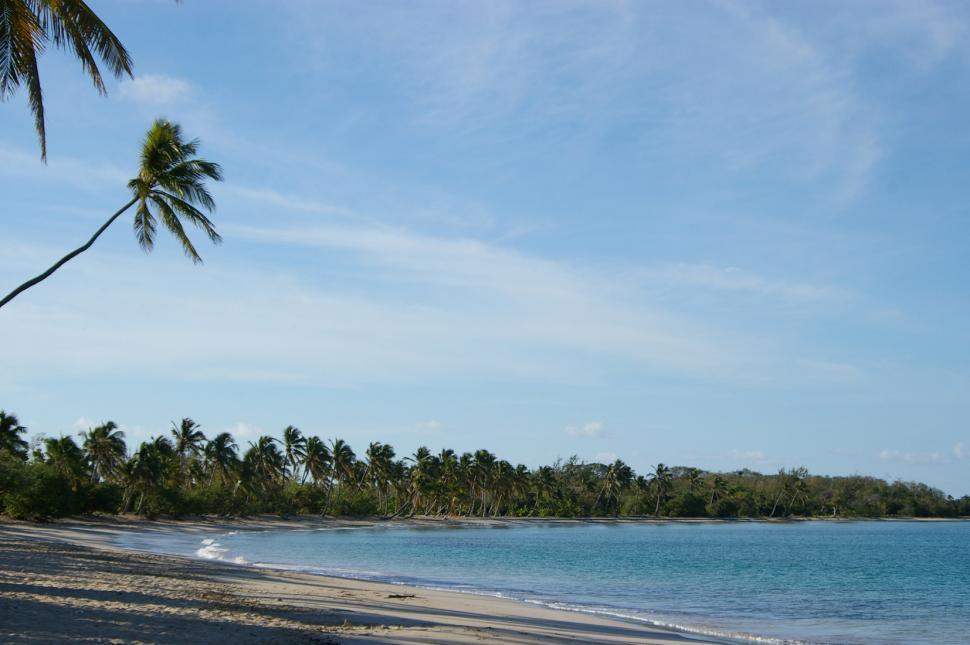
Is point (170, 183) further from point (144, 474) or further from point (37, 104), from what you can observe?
point (144, 474)

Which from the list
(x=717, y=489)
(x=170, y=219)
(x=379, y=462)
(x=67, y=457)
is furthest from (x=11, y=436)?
(x=717, y=489)

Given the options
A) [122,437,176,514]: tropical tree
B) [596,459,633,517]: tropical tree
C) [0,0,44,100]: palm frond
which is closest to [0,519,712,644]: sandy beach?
[0,0,44,100]: palm frond

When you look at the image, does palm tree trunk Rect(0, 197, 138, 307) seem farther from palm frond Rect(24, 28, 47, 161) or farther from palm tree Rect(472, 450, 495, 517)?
palm tree Rect(472, 450, 495, 517)

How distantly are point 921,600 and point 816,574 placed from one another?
10.5 metres

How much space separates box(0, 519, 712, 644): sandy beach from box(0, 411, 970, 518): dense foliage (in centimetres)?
2598

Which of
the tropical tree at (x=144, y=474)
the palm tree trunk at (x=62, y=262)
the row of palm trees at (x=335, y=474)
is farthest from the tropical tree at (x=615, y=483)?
the palm tree trunk at (x=62, y=262)

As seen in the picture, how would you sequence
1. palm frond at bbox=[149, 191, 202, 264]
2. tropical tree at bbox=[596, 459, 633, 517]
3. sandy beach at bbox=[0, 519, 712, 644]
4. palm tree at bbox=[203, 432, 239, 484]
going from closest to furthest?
sandy beach at bbox=[0, 519, 712, 644] < palm frond at bbox=[149, 191, 202, 264] < palm tree at bbox=[203, 432, 239, 484] < tropical tree at bbox=[596, 459, 633, 517]

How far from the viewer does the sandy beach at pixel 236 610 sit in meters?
11.6

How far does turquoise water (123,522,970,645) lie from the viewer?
2270 cm

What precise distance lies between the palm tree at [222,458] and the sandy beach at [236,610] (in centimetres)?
5633

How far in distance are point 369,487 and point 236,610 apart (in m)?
98.0

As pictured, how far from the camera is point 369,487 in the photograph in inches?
4345

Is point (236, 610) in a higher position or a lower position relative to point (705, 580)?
higher

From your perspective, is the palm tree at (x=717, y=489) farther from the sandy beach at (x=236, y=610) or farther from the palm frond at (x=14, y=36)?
the palm frond at (x=14, y=36)
